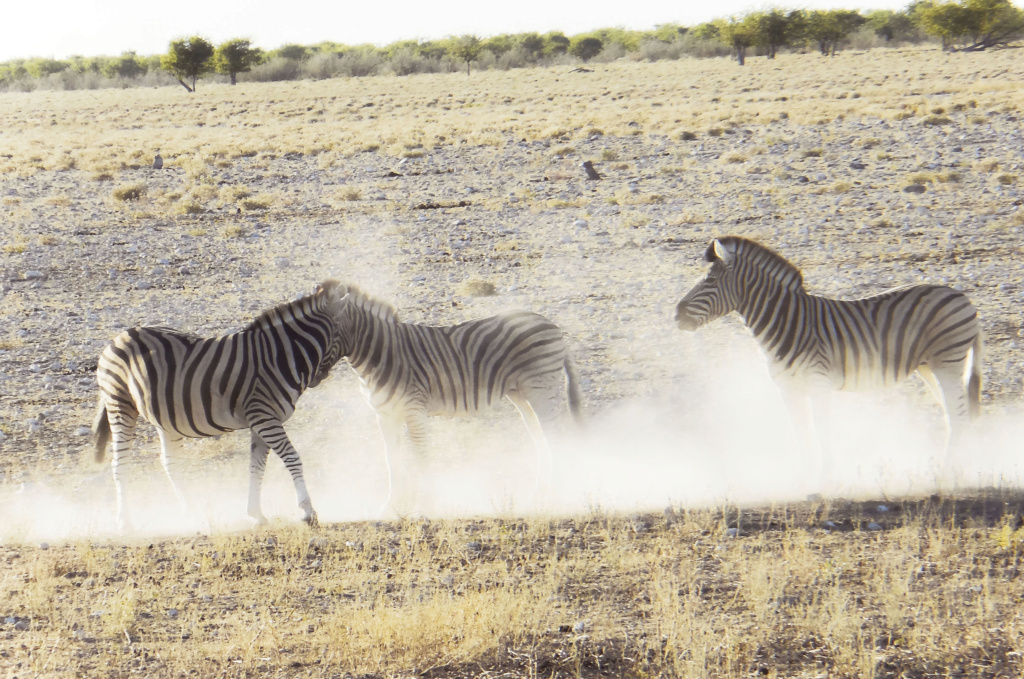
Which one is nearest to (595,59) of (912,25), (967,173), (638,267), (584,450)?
(912,25)

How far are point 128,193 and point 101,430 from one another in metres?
18.7

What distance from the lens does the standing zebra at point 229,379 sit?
8.05 m

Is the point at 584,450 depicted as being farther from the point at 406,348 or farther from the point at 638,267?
the point at 638,267

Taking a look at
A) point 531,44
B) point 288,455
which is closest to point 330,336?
point 288,455

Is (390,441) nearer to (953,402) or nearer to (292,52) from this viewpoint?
(953,402)

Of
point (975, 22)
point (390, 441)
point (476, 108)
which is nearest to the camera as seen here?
point (390, 441)

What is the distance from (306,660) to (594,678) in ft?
5.40

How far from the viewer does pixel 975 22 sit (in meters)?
73.5

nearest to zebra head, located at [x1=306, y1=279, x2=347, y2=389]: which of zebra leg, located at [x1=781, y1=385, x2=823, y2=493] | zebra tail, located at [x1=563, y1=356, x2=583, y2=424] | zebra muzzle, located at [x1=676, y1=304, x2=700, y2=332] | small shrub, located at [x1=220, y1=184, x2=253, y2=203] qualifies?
zebra tail, located at [x1=563, y1=356, x2=583, y2=424]

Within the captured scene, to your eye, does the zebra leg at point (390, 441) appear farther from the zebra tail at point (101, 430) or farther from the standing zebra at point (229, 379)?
the zebra tail at point (101, 430)

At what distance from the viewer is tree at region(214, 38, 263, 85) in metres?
81.2

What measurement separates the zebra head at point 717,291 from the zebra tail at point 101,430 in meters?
4.96

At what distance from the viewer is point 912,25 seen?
9512 centimetres

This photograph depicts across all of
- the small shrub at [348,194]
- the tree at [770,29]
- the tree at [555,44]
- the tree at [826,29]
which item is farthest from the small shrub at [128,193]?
the tree at [555,44]
